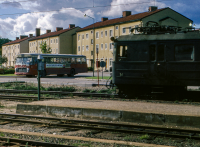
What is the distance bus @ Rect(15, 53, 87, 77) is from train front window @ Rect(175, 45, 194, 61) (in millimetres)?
22146

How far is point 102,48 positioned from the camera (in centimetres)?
6347

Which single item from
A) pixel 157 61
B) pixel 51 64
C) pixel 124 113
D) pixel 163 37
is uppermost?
pixel 163 37

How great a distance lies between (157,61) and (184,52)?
1315mm

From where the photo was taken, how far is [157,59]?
42.8ft

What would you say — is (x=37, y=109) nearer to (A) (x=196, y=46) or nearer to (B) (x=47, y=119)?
(B) (x=47, y=119)

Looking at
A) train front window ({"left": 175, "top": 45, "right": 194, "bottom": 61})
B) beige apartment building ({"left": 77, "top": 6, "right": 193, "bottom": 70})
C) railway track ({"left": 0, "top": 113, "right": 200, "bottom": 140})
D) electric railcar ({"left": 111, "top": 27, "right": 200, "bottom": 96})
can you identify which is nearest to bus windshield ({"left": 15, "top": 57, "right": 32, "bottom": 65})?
beige apartment building ({"left": 77, "top": 6, "right": 193, "bottom": 70})

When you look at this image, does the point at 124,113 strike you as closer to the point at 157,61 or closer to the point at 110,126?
the point at 110,126

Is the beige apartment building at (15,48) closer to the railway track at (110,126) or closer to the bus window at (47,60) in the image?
the bus window at (47,60)

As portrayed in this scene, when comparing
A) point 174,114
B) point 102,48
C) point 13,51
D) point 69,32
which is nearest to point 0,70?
point 102,48

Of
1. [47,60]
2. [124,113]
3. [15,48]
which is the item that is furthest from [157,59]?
[15,48]

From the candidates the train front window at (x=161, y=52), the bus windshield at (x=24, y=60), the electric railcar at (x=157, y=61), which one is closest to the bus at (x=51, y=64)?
the bus windshield at (x=24, y=60)

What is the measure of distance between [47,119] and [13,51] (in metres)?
105

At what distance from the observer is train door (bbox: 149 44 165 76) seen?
42.6 feet

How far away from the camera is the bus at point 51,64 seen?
113 feet
